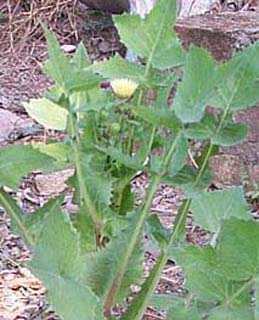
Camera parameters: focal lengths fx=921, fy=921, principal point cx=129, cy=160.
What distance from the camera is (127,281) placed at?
42.1 inches

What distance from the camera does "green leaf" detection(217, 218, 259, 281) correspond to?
0.80m

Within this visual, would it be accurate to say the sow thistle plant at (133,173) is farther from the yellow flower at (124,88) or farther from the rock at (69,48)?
the rock at (69,48)

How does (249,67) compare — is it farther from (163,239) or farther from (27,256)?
(27,256)

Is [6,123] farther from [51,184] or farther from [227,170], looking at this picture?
[227,170]

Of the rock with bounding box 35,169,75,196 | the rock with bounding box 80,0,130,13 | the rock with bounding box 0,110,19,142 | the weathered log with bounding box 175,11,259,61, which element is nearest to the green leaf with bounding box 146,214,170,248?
the rock with bounding box 35,169,75,196

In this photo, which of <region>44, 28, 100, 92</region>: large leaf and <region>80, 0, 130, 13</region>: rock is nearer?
<region>44, 28, 100, 92</region>: large leaf

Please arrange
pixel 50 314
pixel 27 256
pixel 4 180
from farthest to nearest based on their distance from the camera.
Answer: pixel 27 256
pixel 50 314
pixel 4 180

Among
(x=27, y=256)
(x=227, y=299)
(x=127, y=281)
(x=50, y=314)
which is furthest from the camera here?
(x=27, y=256)

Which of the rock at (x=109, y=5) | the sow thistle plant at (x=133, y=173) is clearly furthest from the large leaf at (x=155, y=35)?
the rock at (x=109, y=5)

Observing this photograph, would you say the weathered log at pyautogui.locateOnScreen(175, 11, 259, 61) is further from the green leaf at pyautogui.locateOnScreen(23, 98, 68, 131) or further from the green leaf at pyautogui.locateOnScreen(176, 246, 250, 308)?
the green leaf at pyautogui.locateOnScreen(176, 246, 250, 308)

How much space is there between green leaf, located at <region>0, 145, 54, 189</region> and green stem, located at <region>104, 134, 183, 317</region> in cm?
12

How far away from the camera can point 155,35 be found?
1000 millimetres

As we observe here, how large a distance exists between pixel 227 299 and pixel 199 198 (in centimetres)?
15

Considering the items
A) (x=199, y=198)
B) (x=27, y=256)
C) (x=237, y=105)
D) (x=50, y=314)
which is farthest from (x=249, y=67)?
(x=27, y=256)
